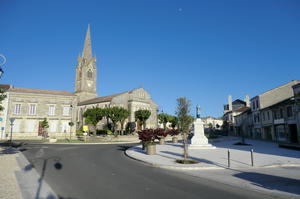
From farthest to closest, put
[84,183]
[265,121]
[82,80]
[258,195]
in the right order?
1. [82,80]
2. [265,121]
3. [84,183]
4. [258,195]

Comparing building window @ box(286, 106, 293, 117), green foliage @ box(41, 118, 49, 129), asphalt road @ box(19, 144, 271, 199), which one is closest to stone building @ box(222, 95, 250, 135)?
building window @ box(286, 106, 293, 117)

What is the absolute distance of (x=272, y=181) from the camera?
7.48 meters

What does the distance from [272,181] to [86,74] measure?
7581 centimetres

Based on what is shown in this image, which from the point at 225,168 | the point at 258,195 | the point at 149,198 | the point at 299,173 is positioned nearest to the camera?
the point at 149,198

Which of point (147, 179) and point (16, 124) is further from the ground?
point (16, 124)

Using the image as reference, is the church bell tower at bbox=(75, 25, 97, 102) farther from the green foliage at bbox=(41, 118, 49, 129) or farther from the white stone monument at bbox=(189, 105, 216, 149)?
the white stone monument at bbox=(189, 105, 216, 149)

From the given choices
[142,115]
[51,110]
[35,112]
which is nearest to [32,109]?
[35,112]

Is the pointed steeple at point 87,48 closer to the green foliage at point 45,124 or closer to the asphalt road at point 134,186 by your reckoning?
the green foliage at point 45,124

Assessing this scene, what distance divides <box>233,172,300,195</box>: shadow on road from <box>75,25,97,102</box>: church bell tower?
234 feet

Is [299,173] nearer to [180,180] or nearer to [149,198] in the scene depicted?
[180,180]

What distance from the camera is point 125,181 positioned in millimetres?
7324

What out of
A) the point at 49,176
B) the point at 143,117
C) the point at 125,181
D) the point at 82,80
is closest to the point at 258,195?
the point at 125,181

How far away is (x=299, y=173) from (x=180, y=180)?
18.3 feet

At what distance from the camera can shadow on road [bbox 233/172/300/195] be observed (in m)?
6.52
